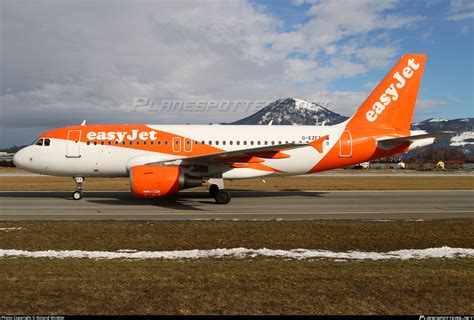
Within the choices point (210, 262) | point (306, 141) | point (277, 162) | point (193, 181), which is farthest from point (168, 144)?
point (210, 262)

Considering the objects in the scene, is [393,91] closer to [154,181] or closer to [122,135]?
[154,181]

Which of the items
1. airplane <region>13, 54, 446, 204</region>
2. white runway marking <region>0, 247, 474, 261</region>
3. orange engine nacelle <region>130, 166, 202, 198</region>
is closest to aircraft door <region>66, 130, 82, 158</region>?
airplane <region>13, 54, 446, 204</region>

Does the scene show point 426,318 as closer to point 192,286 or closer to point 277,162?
point 192,286

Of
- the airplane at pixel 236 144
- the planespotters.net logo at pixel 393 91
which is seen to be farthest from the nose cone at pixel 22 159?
the planespotters.net logo at pixel 393 91

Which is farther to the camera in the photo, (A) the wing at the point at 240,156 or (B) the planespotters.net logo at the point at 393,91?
(B) the planespotters.net logo at the point at 393,91

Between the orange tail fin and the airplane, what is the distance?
0.17ft

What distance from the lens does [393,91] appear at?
22484 millimetres

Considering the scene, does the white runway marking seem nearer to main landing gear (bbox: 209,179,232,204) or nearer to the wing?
the wing

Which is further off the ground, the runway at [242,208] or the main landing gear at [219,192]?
the main landing gear at [219,192]

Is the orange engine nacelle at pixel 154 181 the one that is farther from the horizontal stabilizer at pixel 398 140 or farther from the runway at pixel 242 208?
the horizontal stabilizer at pixel 398 140

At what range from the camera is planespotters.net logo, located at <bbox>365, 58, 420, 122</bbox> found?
2244 centimetres

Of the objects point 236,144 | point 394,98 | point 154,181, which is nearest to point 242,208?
point 154,181

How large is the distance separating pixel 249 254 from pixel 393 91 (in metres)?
17.2

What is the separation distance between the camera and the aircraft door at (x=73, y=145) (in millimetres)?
20969
